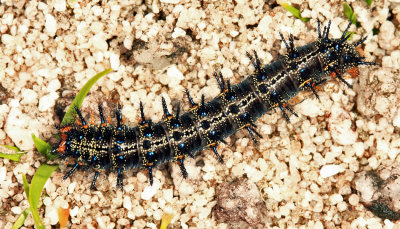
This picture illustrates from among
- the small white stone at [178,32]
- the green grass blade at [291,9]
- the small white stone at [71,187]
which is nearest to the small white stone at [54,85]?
the small white stone at [71,187]

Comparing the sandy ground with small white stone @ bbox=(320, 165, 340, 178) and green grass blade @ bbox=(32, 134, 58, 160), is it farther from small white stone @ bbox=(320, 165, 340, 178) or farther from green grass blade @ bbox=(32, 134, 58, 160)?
green grass blade @ bbox=(32, 134, 58, 160)

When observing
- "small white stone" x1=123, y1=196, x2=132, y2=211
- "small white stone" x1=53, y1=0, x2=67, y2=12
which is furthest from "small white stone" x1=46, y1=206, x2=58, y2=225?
"small white stone" x1=53, y1=0, x2=67, y2=12

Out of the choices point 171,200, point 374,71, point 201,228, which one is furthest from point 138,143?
point 374,71

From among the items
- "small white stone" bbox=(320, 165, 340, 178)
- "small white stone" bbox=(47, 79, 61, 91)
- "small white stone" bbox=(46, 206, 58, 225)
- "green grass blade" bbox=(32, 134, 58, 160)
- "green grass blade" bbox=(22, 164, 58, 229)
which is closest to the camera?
"green grass blade" bbox=(22, 164, 58, 229)

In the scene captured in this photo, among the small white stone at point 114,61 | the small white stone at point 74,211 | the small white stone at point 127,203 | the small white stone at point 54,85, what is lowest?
the small white stone at point 127,203

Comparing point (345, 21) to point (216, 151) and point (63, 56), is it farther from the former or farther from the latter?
point (63, 56)

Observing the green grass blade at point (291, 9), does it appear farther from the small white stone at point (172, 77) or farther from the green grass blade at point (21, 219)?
the green grass blade at point (21, 219)

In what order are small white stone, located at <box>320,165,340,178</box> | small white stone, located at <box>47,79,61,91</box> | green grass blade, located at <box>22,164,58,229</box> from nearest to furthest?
green grass blade, located at <box>22,164,58,229</box>
small white stone, located at <box>320,165,340,178</box>
small white stone, located at <box>47,79,61,91</box>

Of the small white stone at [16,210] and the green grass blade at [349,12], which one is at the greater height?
the green grass blade at [349,12]
